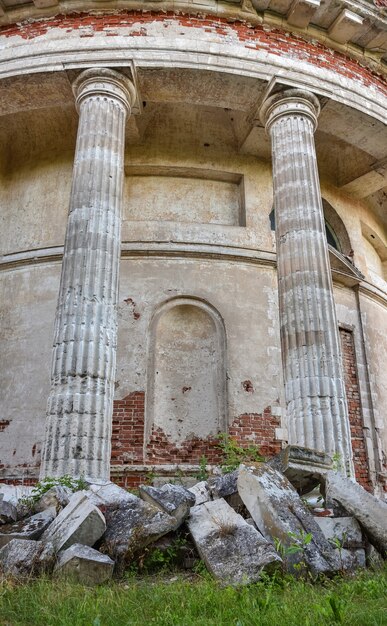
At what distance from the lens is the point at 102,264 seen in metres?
8.27

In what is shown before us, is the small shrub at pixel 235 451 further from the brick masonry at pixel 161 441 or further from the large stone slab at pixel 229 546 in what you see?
the large stone slab at pixel 229 546

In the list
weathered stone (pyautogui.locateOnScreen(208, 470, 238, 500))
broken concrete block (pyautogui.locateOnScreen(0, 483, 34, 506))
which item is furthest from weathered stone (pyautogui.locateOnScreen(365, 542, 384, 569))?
broken concrete block (pyautogui.locateOnScreen(0, 483, 34, 506))

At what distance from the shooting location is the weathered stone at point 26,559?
4008 mm

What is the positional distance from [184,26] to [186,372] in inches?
250

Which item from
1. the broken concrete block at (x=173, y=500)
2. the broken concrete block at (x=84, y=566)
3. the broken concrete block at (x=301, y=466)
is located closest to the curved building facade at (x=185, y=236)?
the broken concrete block at (x=301, y=466)

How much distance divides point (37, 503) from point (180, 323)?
6.14 meters

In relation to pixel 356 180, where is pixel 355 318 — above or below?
below

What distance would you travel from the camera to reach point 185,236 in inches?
468

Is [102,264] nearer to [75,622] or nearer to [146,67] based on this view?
[146,67]

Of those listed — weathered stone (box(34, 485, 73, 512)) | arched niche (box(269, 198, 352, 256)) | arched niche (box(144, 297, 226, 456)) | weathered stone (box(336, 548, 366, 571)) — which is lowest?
weathered stone (box(336, 548, 366, 571))

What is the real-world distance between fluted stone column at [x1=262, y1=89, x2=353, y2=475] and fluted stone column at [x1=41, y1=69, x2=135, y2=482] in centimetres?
261

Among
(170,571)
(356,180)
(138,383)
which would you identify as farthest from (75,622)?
(356,180)

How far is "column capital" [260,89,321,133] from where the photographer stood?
33.1ft

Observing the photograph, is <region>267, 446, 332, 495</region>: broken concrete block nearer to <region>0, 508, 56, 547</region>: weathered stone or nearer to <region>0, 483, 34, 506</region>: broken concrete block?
<region>0, 508, 56, 547</region>: weathered stone
